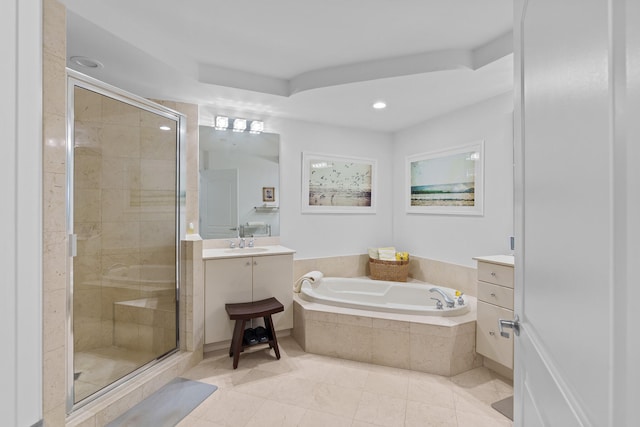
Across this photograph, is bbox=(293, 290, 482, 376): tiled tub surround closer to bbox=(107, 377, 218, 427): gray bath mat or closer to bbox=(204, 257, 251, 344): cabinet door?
bbox=(204, 257, 251, 344): cabinet door

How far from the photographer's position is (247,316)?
2.43 meters

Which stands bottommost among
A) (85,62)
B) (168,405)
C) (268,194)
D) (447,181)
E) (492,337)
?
(168,405)

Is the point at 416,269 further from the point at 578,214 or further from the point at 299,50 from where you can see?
the point at 578,214

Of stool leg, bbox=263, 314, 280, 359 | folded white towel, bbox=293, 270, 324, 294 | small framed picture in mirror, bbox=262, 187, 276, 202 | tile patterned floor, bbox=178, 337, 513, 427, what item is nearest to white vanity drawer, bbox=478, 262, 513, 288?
tile patterned floor, bbox=178, 337, 513, 427

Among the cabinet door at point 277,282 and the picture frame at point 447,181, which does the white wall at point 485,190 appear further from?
the cabinet door at point 277,282

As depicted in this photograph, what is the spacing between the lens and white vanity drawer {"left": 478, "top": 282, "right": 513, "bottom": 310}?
211cm

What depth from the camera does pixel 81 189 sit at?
5.98 ft

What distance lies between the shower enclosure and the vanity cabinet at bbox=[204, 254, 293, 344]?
0.95 feet

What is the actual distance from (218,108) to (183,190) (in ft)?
3.21

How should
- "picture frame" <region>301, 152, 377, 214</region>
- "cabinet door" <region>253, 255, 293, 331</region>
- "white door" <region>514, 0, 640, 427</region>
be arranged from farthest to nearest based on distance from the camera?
1. "picture frame" <region>301, 152, 377, 214</region>
2. "cabinet door" <region>253, 255, 293, 331</region>
3. "white door" <region>514, 0, 640, 427</region>

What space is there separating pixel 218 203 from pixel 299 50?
1.66 meters

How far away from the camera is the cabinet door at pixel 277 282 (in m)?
2.77

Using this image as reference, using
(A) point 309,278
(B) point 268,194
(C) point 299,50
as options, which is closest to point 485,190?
(A) point 309,278
